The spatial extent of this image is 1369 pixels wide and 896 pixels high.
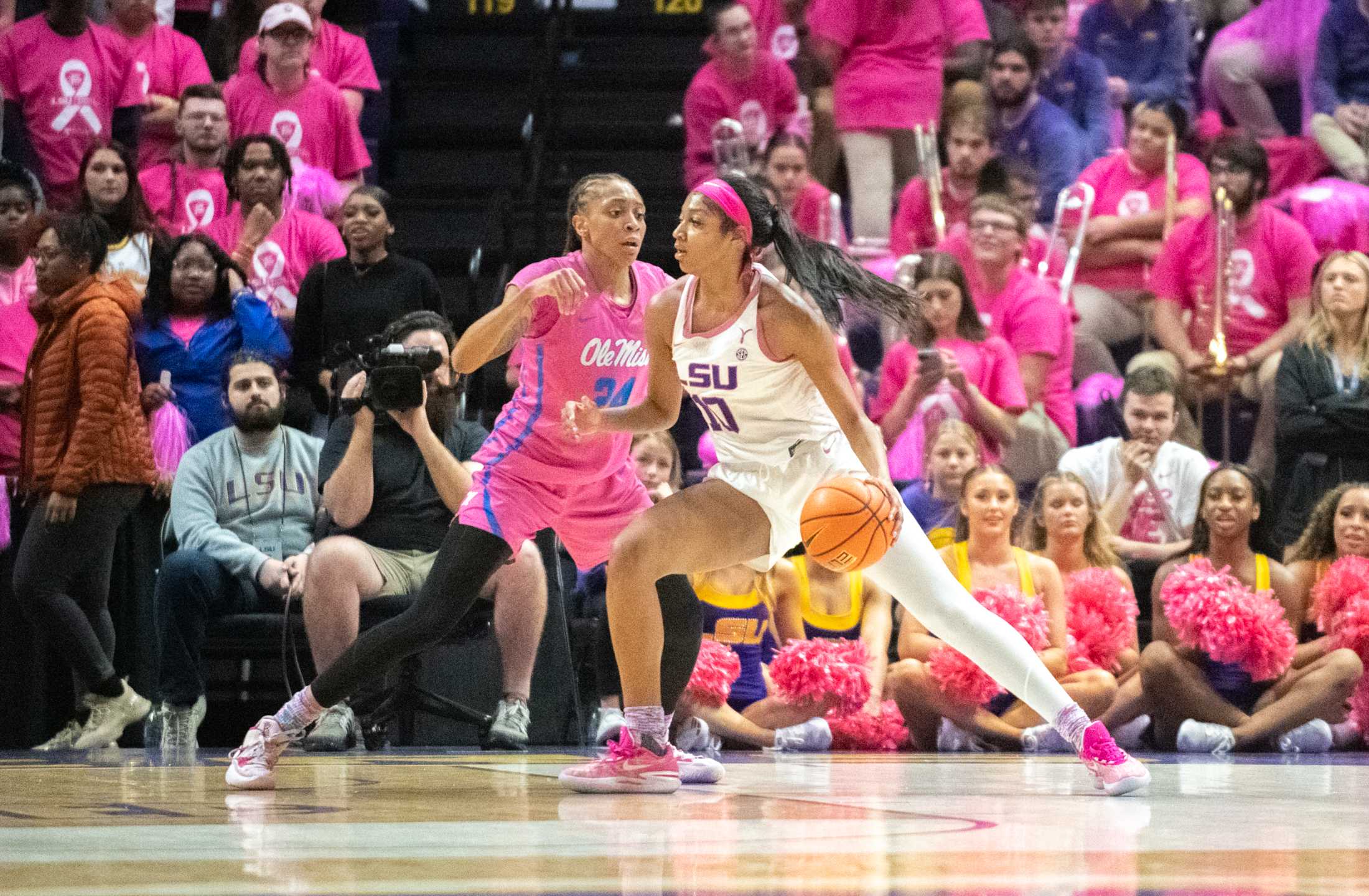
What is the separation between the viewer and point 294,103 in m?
9.27

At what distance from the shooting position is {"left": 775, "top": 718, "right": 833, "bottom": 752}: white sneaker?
7.25 m

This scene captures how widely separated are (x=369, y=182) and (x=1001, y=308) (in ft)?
11.8

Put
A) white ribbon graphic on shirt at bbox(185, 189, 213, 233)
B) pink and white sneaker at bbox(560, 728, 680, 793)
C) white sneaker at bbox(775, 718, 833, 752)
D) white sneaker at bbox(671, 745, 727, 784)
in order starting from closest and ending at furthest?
pink and white sneaker at bbox(560, 728, 680, 793) < white sneaker at bbox(671, 745, 727, 784) < white sneaker at bbox(775, 718, 833, 752) < white ribbon graphic on shirt at bbox(185, 189, 213, 233)

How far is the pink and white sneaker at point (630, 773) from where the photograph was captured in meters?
4.92

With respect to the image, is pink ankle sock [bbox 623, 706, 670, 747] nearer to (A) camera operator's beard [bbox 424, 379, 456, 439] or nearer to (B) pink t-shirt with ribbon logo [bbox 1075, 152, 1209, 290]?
(A) camera operator's beard [bbox 424, 379, 456, 439]

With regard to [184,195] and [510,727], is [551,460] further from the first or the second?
[184,195]

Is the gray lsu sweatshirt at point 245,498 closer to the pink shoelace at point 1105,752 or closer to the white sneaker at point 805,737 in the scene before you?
the white sneaker at point 805,737

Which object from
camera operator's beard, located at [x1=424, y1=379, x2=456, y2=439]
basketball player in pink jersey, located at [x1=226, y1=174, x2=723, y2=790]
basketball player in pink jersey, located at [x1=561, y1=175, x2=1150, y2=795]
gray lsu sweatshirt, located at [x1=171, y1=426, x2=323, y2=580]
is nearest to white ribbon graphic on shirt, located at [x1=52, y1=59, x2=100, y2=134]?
gray lsu sweatshirt, located at [x1=171, y1=426, x2=323, y2=580]

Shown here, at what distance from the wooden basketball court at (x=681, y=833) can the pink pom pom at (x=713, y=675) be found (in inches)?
49.3

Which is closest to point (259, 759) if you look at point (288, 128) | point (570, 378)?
point (570, 378)

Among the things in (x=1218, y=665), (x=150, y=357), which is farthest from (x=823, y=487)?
(x=150, y=357)

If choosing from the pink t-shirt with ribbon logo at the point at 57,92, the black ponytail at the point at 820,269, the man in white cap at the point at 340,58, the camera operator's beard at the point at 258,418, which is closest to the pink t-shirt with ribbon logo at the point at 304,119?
the man in white cap at the point at 340,58

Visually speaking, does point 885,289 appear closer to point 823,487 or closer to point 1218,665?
point 823,487

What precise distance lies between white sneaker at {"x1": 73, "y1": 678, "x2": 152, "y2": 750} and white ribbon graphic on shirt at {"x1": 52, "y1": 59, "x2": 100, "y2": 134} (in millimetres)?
3240
